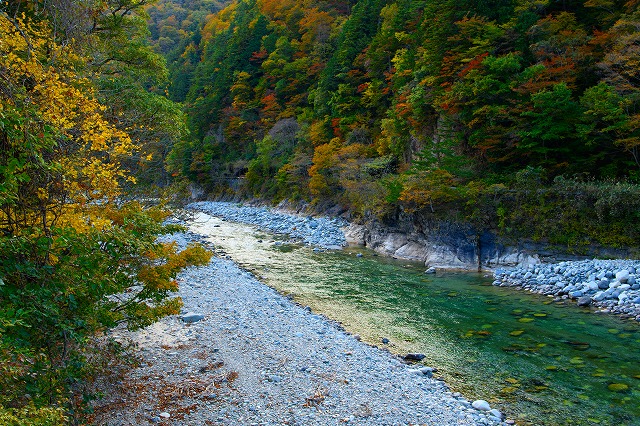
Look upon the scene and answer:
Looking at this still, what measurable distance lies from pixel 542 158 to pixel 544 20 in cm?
650

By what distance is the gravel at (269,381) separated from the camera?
5.51 metres

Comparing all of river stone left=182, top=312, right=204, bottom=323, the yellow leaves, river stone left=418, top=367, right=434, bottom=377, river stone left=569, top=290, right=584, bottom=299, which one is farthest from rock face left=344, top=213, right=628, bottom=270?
the yellow leaves

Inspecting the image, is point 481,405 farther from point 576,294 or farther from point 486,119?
point 486,119

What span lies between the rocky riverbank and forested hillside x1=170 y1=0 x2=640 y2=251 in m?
1.76

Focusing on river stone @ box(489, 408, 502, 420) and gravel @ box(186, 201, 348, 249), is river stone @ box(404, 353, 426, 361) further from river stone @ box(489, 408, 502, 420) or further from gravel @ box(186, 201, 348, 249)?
gravel @ box(186, 201, 348, 249)

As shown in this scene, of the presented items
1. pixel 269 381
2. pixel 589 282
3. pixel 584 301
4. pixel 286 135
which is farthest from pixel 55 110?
pixel 286 135

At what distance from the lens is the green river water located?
6.42 meters

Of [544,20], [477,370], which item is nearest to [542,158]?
[544,20]

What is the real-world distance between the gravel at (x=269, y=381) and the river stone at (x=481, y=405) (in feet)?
0.10

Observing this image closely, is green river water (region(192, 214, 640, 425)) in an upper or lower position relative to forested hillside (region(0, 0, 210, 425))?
lower

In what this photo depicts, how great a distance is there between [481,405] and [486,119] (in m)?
14.8

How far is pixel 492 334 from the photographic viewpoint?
915cm

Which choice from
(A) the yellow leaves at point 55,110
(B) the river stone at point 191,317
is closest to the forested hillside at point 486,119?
(B) the river stone at point 191,317

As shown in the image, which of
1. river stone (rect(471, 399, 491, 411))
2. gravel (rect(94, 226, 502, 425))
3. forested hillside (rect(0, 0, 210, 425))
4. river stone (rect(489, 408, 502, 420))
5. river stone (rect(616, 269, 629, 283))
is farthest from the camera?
river stone (rect(616, 269, 629, 283))
